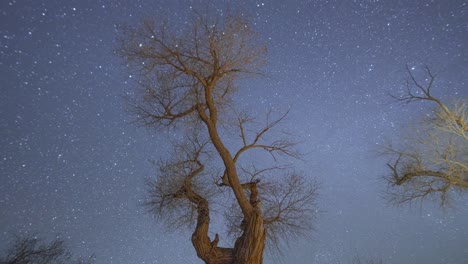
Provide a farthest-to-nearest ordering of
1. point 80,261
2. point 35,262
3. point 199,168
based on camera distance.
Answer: point 80,261 → point 35,262 → point 199,168

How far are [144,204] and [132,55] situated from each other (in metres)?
4.37

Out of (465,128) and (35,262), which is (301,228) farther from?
(35,262)

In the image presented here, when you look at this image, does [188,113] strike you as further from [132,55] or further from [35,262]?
[35,262]

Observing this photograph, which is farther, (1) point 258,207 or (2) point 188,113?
(2) point 188,113

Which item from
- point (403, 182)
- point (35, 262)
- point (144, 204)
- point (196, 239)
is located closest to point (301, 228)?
point (196, 239)

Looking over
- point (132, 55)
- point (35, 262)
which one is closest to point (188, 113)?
point (132, 55)

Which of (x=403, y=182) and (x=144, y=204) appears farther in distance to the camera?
(x=403, y=182)

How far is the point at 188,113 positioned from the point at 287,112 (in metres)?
3.05

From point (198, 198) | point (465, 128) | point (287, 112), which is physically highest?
point (465, 128)

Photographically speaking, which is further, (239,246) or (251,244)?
(239,246)

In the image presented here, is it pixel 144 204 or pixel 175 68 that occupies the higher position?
pixel 175 68

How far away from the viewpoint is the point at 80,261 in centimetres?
2258

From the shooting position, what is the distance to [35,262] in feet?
50.5

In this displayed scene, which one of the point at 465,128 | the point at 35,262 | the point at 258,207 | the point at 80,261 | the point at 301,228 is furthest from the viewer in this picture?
the point at 80,261
